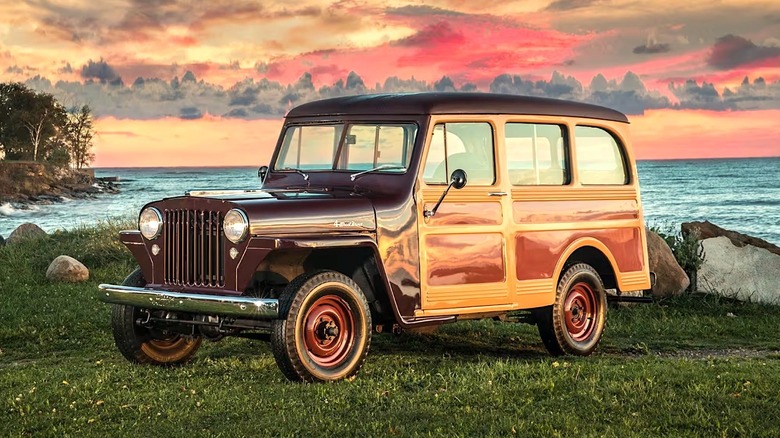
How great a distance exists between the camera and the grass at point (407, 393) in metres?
7.25

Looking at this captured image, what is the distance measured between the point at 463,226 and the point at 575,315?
2.32 meters

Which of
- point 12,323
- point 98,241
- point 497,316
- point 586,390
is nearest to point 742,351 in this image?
point 497,316

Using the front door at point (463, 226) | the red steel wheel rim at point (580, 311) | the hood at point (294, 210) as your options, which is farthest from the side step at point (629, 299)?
the hood at point (294, 210)

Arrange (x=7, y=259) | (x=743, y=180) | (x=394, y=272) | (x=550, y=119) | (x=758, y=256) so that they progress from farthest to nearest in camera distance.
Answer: (x=743, y=180), (x=7, y=259), (x=758, y=256), (x=550, y=119), (x=394, y=272)

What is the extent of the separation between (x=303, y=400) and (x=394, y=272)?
1.70 metres

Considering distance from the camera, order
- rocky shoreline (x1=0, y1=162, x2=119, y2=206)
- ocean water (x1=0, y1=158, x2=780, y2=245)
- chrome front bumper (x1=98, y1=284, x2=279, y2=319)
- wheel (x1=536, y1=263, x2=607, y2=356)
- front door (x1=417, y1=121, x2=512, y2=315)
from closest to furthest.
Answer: chrome front bumper (x1=98, y1=284, x2=279, y2=319), front door (x1=417, y1=121, x2=512, y2=315), wheel (x1=536, y1=263, x2=607, y2=356), ocean water (x1=0, y1=158, x2=780, y2=245), rocky shoreline (x1=0, y1=162, x2=119, y2=206)

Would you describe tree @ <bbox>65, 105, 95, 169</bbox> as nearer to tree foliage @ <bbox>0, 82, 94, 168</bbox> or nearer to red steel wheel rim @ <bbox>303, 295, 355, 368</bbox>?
tree foliage @ <bbox>0, 82, 94, 168</bbox>

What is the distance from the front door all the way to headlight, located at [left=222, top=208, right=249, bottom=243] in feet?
5.76

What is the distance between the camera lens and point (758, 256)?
16.8m

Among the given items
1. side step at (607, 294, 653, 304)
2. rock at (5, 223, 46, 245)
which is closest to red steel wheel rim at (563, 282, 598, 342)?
side step at (607, 294, 653, 304)

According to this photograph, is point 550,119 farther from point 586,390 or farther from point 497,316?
point 586,390

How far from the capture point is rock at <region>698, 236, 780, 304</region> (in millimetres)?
16281

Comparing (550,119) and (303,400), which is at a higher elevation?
(550,119)

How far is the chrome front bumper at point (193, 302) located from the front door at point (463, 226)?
71.2 inches
